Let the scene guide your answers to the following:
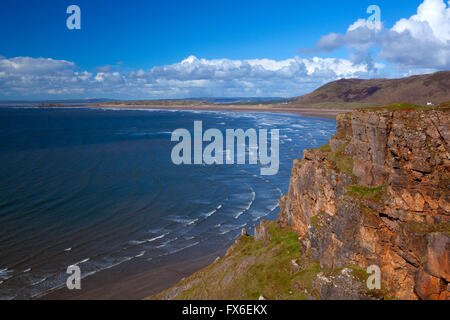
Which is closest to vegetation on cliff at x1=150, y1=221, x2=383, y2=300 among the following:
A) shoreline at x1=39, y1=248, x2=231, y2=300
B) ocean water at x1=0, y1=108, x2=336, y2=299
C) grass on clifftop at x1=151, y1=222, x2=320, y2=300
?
grass on clifftop at x1=151, y1=222, x2=320, y2=300

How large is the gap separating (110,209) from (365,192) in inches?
1598

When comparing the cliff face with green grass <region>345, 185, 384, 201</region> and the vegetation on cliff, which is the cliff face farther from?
the vegetation on cliff

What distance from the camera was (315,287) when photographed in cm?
1983

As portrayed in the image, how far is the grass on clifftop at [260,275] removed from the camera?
22.3m

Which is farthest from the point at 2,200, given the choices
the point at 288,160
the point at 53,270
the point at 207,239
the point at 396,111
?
the point at 288,160

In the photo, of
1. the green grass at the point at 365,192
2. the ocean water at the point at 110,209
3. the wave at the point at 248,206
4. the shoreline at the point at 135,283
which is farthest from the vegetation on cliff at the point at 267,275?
the wave at the point at 248,206

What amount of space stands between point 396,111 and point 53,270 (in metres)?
35.1

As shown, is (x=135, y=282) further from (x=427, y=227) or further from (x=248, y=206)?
(x=427, y=227)

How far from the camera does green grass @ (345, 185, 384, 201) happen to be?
19.4m

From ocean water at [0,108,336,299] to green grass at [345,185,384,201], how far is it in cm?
2452

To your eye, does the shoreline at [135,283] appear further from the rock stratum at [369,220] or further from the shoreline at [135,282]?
the rock stratum at [369,220]

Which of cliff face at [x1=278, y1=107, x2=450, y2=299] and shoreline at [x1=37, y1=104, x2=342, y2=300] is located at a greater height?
cliff face at [x1=278, y1=107, x2=450, y2=299]

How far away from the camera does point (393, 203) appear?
18.2m

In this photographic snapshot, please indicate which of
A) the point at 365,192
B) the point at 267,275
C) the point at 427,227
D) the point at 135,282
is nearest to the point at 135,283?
the point at 135,282
